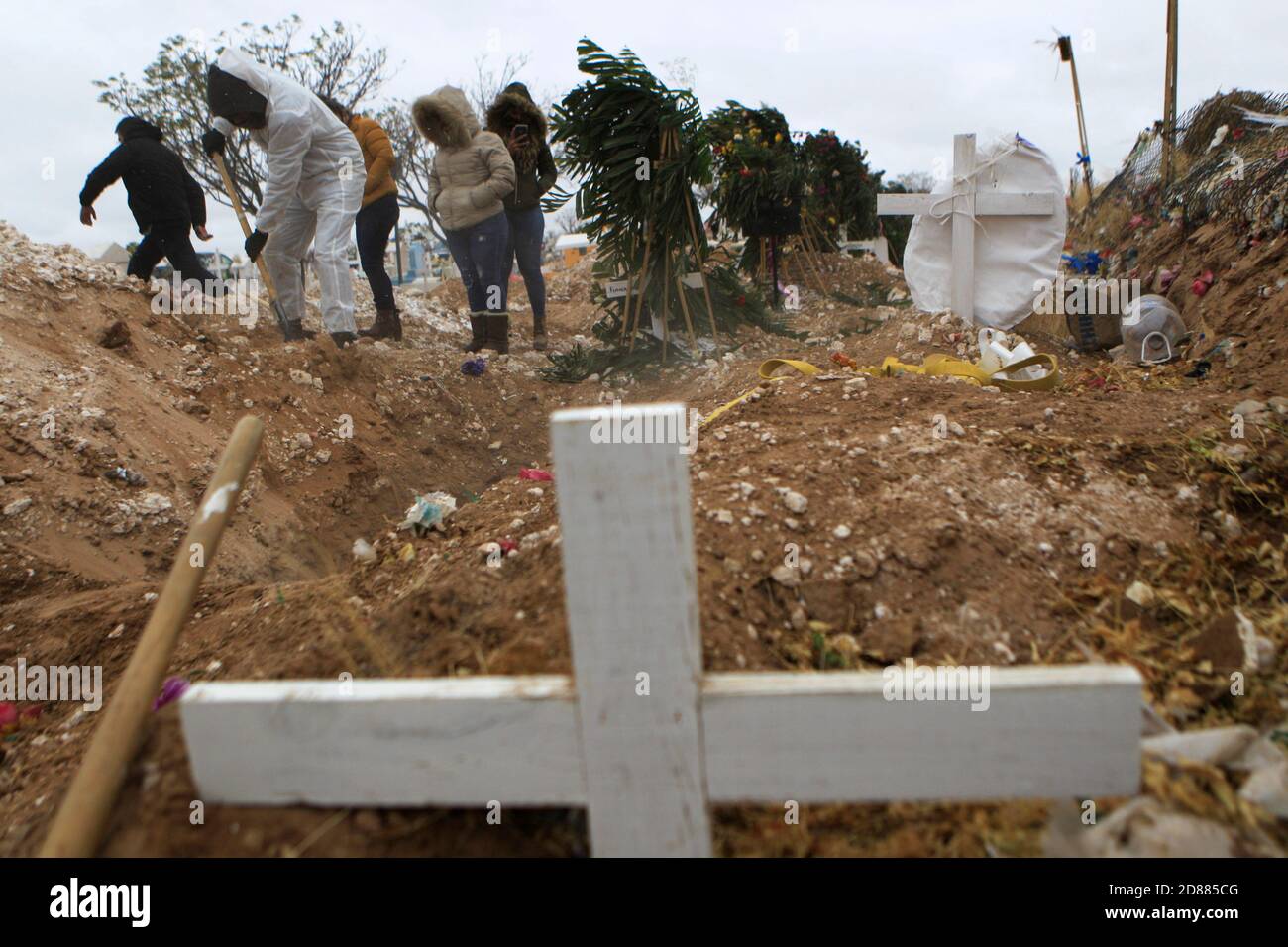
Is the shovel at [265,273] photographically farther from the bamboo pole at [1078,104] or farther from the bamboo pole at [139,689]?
the bamboo pole at [1078,104]

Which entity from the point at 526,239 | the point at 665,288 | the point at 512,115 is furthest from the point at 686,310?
the point at 512,115

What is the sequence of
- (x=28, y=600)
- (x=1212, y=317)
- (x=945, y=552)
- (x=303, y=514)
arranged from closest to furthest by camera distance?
(x=945, y=552)
(x=28, y=600)
(x=303, y=514)
(x=1212, y=317)

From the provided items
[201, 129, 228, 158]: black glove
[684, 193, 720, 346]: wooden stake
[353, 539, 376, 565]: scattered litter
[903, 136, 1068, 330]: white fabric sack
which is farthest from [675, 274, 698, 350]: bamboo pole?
[353, 539, 376, 565]: scattered litter

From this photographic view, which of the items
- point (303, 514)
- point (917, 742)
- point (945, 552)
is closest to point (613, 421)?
point (917, 742)

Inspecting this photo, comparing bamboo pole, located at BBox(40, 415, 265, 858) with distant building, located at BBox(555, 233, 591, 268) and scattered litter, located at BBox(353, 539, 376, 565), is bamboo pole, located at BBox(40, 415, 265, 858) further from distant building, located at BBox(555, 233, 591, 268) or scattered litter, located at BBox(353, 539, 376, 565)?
distant building, located at BBox(555, 233, 591, 268)

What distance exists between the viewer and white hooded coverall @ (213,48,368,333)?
17.7ft

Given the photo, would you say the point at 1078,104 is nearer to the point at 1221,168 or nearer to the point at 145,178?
the point at 1221,168

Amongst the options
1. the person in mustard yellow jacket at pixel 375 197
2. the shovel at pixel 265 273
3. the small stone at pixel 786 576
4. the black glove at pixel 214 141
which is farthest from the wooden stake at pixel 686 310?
the small stone at pixel 786 576

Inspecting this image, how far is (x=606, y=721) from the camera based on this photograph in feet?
3.49

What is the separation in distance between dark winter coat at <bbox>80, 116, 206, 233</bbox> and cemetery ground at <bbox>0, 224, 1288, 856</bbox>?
89 centimetres

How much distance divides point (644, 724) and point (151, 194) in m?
6.30

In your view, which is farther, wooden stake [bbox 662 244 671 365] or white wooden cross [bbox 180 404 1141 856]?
wooden stake [bbox 662 244 671 365]

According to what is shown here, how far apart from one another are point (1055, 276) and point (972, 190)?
84 cm

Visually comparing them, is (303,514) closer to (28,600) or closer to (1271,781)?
(28,600)
